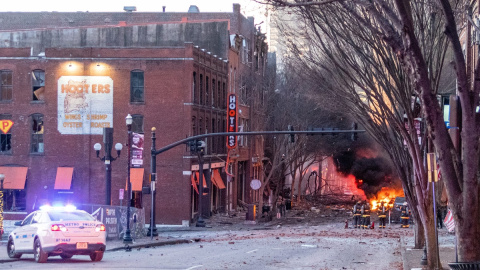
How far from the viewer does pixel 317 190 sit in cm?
7775

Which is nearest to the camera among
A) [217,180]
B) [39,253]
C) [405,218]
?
[39,253]

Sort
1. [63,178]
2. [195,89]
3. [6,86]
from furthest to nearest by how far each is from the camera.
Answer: [195,89], [6,86], [63,178]

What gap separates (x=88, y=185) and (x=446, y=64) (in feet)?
74.1

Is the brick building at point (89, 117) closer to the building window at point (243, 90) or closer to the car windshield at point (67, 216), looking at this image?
the building window at point (243, 90)

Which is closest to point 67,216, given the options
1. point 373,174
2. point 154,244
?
point 154,244

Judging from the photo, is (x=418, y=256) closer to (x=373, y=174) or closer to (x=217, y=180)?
(x=217, y=180)

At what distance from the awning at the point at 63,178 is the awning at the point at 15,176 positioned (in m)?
2.01

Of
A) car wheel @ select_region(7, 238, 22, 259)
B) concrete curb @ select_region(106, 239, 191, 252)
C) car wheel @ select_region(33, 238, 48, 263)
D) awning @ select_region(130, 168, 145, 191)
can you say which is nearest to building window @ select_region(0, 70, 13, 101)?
awning @ select_region(130, 168, 145, 191)

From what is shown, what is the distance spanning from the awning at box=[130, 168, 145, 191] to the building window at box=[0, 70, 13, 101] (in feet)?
29.6

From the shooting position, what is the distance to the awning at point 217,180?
174ft

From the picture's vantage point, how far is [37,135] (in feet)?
155

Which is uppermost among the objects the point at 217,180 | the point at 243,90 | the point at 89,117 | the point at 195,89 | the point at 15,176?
the point at 243,90

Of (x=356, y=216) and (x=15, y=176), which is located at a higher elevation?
(x=15, y=176)

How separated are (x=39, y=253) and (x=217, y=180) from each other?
109 feet
